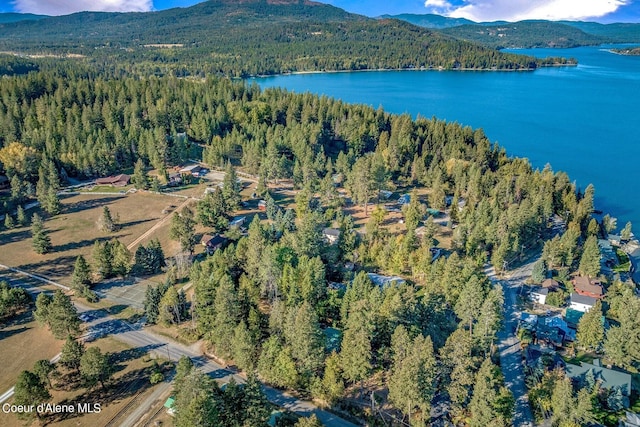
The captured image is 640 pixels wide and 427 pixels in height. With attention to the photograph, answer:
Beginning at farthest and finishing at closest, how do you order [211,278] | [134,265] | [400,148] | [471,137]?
[471,137] → [400,148] → [134,265] → [211,278]

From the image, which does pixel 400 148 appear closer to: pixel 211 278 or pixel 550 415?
pixel 211 278

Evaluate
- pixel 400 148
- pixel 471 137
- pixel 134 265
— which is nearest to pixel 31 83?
pixel 134 265

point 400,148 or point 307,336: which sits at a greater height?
point 400,148

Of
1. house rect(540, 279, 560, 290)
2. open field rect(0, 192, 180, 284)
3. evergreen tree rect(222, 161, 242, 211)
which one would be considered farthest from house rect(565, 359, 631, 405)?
evergreen tree rect(222, 161, 242, 211)

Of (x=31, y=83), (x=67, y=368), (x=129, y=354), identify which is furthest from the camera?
(x=31, y=83)

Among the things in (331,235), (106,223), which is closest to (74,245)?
(106,223)

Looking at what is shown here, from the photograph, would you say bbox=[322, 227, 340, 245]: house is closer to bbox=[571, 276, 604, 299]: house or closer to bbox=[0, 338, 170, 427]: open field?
bbox=[0, 338, 170, 427]: open field

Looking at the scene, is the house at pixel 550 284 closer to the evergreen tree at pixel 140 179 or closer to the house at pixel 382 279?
the house at pixel 382 279
